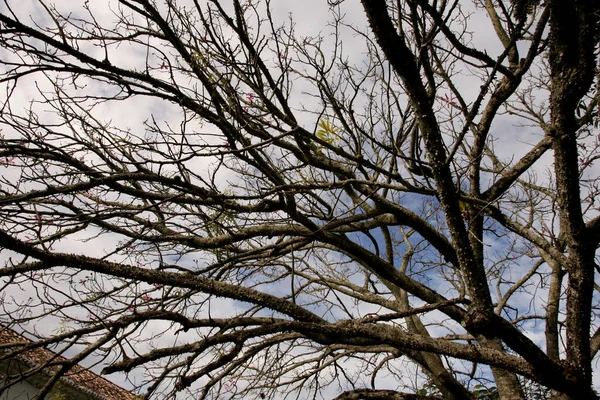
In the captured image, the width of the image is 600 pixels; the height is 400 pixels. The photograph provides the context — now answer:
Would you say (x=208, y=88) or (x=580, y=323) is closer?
(x=208, y=88)

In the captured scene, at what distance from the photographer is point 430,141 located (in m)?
2.68

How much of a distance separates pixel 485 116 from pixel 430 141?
161cm

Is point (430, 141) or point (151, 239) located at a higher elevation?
Result: point (430, 141)

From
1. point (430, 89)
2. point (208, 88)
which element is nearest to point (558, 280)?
point (430, 89)

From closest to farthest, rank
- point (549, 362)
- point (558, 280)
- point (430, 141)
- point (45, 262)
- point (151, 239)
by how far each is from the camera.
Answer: point (45, 262) < point (430, 141) < point (549, 362) < point (151, 239) < point (558, 280)

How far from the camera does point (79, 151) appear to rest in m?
2.79

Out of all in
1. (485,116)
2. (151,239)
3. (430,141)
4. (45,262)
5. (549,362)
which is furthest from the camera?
(485,116)

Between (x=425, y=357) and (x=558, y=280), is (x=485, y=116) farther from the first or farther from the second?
(x=425, y=357)

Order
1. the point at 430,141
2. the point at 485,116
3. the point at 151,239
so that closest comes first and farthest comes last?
the point at 430,141, the point at 151,239, the point at 485,116

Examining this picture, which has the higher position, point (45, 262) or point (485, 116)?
point (485, 116)

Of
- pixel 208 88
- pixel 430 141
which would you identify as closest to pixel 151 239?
pixel 208 88

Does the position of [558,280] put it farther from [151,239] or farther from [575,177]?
[151,239]

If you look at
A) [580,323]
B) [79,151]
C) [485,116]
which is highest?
[485,116]

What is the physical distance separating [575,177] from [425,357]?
109 inches
